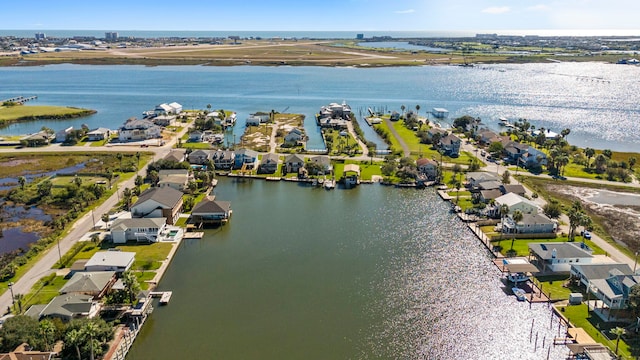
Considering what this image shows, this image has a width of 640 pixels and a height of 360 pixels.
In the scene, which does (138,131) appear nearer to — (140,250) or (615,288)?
(140,250)

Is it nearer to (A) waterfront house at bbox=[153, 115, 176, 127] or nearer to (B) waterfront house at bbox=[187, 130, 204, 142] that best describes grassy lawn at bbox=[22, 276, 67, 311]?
(B) waterfront house at bbox=[187, 130, 204, 142]

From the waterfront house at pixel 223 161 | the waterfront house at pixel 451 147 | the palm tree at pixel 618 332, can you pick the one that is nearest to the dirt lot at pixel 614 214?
the waterfront house at pixel 451 147

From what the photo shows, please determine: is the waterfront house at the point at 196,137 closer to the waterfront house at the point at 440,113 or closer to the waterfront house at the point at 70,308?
the waterfront house at the point at 70,308

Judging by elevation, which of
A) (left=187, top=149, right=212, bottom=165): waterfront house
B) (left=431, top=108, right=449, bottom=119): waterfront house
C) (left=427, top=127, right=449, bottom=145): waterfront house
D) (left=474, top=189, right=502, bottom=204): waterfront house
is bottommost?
(left=474, top=189, right=502, bottom=204): waterfront house

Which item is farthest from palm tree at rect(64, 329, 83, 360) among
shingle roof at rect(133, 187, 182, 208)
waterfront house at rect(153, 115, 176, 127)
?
waterfront house at rect(153, 115, 176, 127)

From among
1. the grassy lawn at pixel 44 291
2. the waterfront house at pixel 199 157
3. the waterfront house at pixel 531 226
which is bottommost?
the grassy lawn at pixel 44 291
